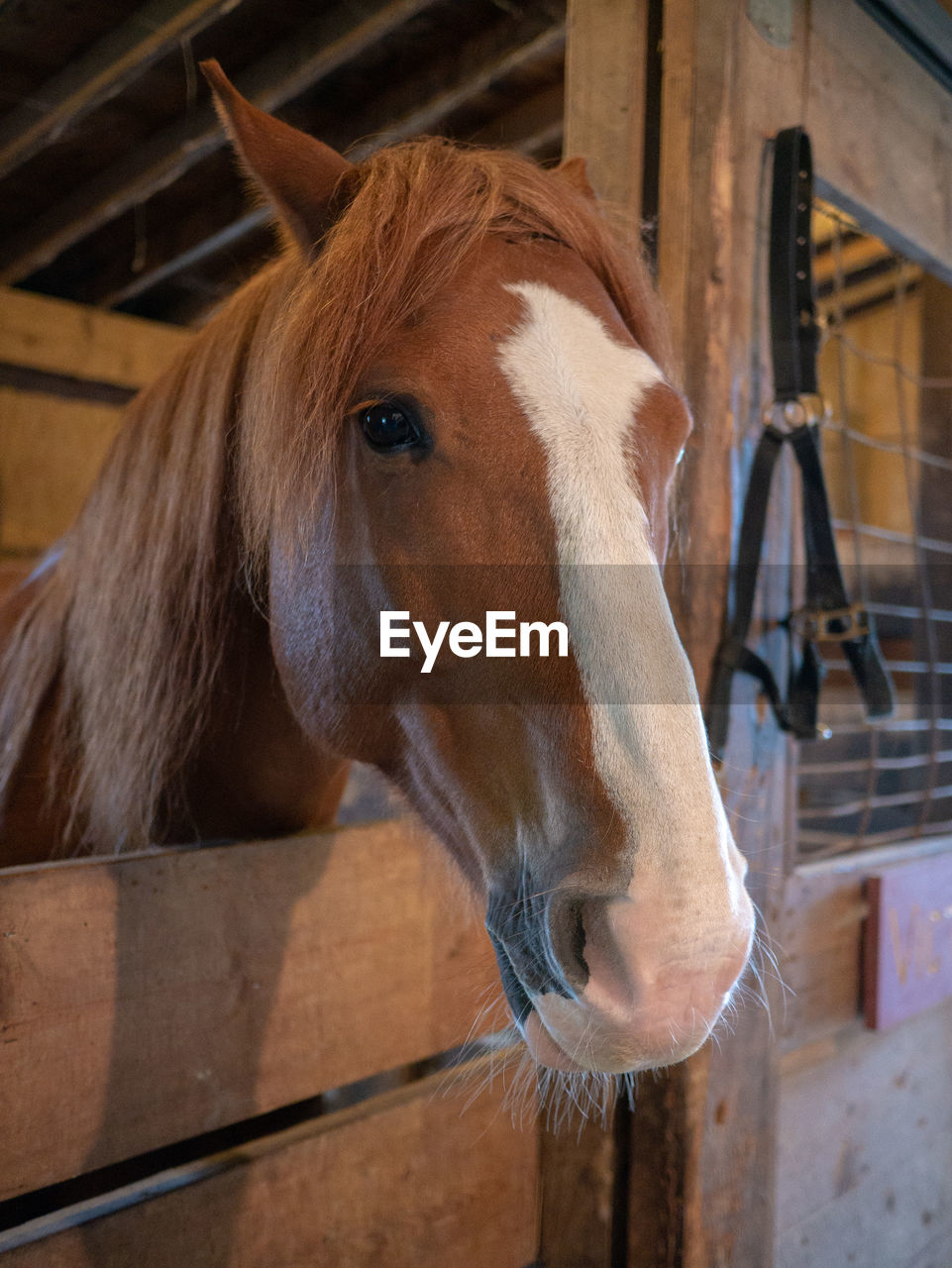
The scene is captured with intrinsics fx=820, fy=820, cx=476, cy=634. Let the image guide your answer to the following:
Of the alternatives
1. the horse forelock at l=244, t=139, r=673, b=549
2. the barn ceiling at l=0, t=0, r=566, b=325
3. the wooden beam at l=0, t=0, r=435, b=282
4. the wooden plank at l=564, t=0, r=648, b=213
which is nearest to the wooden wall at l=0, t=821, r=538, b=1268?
the horse forelock at l=244, t=139, r=673, b=549

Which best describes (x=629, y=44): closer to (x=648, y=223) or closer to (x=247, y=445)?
(x=648, y=223)

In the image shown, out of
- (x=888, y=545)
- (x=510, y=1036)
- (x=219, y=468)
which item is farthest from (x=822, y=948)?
(x=888, y=545)

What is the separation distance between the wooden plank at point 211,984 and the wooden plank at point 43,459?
2949mm

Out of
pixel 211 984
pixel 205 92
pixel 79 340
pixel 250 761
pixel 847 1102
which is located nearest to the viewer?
pixel 211 984

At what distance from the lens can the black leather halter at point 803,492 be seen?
115 cm

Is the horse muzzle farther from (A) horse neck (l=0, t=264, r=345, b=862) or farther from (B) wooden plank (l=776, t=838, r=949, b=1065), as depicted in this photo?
(B) wooden plank (l=776, t=838, r=949, b=1065)

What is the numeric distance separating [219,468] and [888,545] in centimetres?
428

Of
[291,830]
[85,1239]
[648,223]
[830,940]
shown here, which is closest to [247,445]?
[291,830]

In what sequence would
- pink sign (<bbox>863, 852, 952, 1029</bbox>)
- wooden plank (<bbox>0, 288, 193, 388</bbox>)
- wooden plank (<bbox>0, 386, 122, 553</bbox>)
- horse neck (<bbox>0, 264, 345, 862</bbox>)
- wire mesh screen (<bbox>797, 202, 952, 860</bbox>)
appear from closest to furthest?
horse neck (<bbox>0, 264, 345, 862</bbox>) < pink sign (<bbox>863, 852, 952, 1029</bbox>) < wire mesh screen (<bbox>797, 202, 952, 860</bbox>) < wooden plank (<bbox>0, 288, 193, 388</bbox>) < wooden plank (<bbox>0, 386, 122, 553</bbox>)

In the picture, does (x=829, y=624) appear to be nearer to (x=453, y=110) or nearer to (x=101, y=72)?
(x=453, y=110)

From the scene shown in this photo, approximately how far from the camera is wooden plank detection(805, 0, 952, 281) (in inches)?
53.7

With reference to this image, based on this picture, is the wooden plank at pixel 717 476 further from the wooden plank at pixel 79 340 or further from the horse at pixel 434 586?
the wooden plank at pixel 79 340

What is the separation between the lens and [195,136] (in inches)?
94.8

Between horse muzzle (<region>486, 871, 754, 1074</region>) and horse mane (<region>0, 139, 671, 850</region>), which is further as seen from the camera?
horse mane (<region>0, 139, 671, 850</region>)
